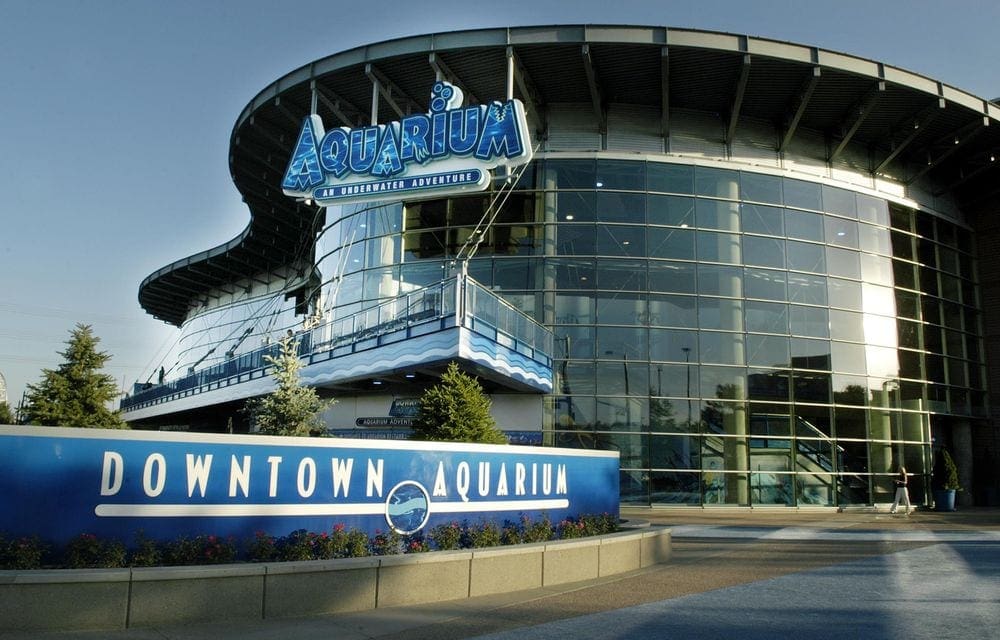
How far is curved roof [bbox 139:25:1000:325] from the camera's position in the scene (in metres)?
25.3

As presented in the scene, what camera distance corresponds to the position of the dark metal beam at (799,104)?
26.0 m

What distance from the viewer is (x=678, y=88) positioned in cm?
2722

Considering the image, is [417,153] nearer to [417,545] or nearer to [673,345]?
[673,345]

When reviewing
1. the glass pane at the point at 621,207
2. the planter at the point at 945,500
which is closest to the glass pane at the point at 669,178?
the glass pane at the point at 621,207

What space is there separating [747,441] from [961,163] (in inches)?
612

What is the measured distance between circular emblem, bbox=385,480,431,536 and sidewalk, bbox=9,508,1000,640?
1366mm

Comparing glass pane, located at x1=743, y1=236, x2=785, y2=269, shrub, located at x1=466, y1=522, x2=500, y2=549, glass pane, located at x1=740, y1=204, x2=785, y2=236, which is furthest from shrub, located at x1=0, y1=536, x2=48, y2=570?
glass pane, located at x1=740, y1=204, x2=785, y2=236

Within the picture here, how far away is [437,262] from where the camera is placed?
26797 mm

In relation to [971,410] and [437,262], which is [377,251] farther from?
[971,410]

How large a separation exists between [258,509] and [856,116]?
26.0m

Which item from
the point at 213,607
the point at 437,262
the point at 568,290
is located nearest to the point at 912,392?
the point at 568,290

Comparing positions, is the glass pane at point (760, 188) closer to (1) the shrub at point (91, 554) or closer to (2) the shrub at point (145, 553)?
(2) the shrub at point (145, 553)

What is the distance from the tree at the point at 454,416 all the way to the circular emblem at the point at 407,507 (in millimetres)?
3321

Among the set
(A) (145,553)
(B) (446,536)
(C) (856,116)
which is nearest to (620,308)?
(C) (856,116)
